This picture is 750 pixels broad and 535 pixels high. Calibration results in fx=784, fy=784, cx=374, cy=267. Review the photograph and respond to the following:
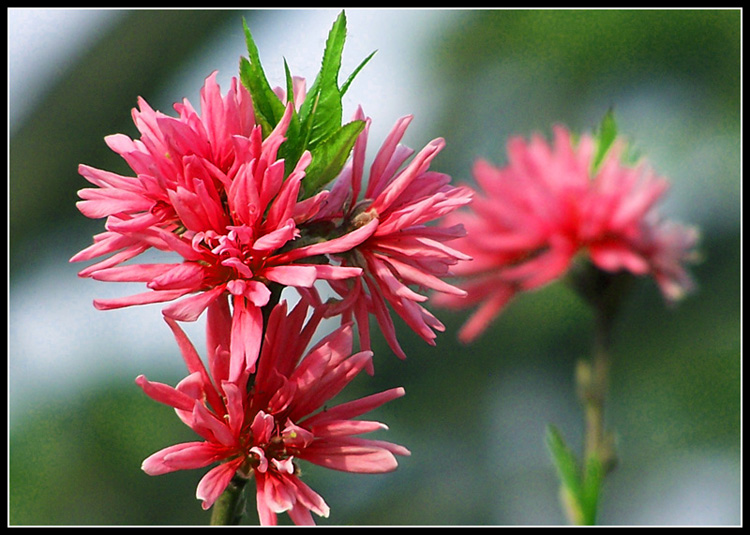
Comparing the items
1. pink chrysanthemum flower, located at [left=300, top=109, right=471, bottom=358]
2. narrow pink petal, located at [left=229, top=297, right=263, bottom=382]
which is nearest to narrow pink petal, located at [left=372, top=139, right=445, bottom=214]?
pink chrysanthemum flower, located at [left=300, top=109, right=471, bottom=358]

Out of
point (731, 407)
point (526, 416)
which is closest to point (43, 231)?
point (526, 416)

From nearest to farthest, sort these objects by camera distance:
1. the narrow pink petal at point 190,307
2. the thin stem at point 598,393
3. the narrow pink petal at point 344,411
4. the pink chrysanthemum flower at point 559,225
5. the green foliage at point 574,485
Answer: the narrow pink petal at point 190,307
the narrow pink petal at point 344,411
the green foliage at point 574,485
the thin stem at point 598,393
the pink chrysanthemum flower at point 559,225

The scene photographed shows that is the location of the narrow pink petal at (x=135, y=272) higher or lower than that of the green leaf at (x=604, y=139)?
lower

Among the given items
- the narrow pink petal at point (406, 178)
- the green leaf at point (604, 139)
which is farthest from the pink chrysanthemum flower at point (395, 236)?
the green leaf at point (604, 139)

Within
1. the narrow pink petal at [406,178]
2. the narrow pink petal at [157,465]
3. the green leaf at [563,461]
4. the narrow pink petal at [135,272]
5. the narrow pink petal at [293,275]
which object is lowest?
the green leaf at [563,461]

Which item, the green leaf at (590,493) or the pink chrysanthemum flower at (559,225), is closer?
the green leaf at (590,493)

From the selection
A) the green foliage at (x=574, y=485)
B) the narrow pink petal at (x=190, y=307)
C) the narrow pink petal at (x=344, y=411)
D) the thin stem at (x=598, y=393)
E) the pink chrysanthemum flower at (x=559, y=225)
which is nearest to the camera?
the narrow pink petal at (x=190, y=307)

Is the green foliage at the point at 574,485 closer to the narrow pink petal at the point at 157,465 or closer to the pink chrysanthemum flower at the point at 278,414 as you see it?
the pink chrysanthemum flower at the point at 278,414
